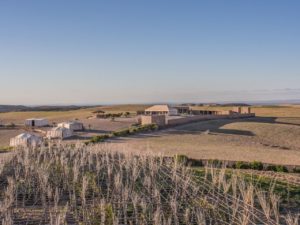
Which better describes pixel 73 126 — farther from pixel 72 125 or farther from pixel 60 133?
pixel 60 133

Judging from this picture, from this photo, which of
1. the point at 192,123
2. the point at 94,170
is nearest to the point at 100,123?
the point at 192,123

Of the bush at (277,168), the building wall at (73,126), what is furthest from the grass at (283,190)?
the building wall at (73,126)

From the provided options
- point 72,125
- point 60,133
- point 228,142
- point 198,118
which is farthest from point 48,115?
point 228,142

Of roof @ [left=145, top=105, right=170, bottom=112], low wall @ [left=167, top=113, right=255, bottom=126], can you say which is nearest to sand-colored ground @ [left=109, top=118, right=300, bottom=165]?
low wall @ [left=167, top=113, right=255, bottom=126]

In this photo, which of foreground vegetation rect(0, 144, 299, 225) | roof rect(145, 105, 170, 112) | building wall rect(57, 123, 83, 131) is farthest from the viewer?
roof rect(145, 105, 170, 112)

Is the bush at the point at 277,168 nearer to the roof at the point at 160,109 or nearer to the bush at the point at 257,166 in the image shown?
the bush at the point at 257,166

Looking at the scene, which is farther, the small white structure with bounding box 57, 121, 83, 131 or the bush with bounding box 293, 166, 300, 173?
the small white structure with bounding box 57, 121, 83, 131

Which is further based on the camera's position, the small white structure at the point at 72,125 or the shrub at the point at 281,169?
the small white structure at the point at 72,125

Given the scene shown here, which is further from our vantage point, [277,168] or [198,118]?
[198,118]

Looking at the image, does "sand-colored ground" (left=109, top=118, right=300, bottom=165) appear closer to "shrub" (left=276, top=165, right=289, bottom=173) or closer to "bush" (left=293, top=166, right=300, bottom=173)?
"bush" (left=293, top=166, right=300, bottom=173)

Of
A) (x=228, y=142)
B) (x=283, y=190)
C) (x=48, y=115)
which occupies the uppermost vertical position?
(x=283, y=190)

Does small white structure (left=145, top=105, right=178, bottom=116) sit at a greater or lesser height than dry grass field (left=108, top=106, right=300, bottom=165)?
greater

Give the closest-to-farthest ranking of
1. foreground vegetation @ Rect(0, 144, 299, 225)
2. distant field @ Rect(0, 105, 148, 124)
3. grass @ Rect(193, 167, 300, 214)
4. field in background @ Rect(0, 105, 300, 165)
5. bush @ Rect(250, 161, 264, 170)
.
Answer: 1. foreground vegetation @ Rect(0, 144, 299, 225)
2. grass @ Rect(193, 167, 300, 214)
3. bush @ Rect(250, 161, 264, 170)
4. field in background @ Rect(0, 105, 300, 165)
5. distant field @ Rect(0, 105, 148, 124)
